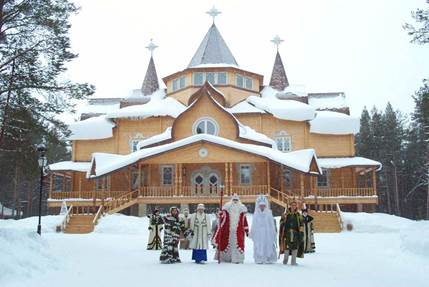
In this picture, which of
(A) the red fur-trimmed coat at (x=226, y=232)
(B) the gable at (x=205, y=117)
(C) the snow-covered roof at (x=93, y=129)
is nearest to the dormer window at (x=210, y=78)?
(B) the gable at (x=205, y=117)

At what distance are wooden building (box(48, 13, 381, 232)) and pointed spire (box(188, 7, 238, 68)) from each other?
97 mm

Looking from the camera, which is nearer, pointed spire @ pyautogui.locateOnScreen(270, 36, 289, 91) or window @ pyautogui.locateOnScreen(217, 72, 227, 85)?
window @ pyautogui.locateOnScreen(217, 72, 227, 85)

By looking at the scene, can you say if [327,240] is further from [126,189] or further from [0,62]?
[126,189]

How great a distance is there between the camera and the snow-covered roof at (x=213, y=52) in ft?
119

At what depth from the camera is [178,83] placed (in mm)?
36156

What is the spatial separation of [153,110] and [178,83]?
3363 millimetres

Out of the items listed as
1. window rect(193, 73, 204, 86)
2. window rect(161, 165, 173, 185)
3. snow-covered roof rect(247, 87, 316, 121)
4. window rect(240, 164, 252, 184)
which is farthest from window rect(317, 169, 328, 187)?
window rect(193, 73, 204, 86)

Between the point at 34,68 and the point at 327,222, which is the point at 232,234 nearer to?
the point at 34,68

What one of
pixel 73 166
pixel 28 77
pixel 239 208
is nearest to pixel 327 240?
pixel 239 208

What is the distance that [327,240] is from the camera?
18.4 m

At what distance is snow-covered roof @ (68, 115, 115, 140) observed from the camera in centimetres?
3462

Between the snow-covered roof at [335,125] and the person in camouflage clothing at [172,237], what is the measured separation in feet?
77.1

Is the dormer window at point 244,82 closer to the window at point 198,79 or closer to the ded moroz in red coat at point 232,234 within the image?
the window at point 198,79

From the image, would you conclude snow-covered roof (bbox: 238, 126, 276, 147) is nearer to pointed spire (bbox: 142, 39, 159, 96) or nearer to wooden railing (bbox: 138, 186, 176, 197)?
wooden railing (bbox: 138, 186, 176, 197)
